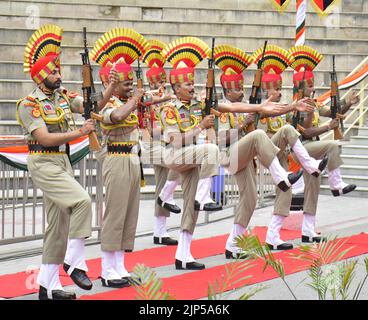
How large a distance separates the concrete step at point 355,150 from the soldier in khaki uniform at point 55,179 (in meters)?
9.55

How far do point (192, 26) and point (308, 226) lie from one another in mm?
9937

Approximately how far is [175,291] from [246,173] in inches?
85.9

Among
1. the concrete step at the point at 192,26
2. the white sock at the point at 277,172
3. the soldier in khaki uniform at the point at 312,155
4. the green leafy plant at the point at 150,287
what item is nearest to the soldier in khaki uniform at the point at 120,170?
the white sock at the point at 277,172

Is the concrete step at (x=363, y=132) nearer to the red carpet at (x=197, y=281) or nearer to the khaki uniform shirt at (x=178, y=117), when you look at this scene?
the red carpet at (x=197, y=281)

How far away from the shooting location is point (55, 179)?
279 inches

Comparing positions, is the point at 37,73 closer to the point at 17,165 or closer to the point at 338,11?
the point at 17,165

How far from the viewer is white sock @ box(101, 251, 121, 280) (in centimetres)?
771

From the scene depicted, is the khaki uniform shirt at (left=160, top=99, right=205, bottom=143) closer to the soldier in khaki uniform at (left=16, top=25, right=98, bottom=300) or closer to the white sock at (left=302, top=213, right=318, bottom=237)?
the soldier in khaki uniform at (left=16, top=25, right=98, bottom=300)

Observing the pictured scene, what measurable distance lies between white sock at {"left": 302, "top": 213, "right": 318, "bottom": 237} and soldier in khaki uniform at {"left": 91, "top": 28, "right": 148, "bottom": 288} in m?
2.99

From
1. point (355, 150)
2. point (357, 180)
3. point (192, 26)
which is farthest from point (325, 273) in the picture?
point (192, 26)

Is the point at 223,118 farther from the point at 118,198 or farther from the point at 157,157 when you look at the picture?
the point at 118,198

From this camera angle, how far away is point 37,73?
729 centimetres

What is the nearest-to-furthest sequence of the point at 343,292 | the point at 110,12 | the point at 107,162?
the point at 343,292 < the point at 107,162 < the point at 110,12

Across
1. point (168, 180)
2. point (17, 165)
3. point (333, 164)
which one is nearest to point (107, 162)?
point (17, 165)
